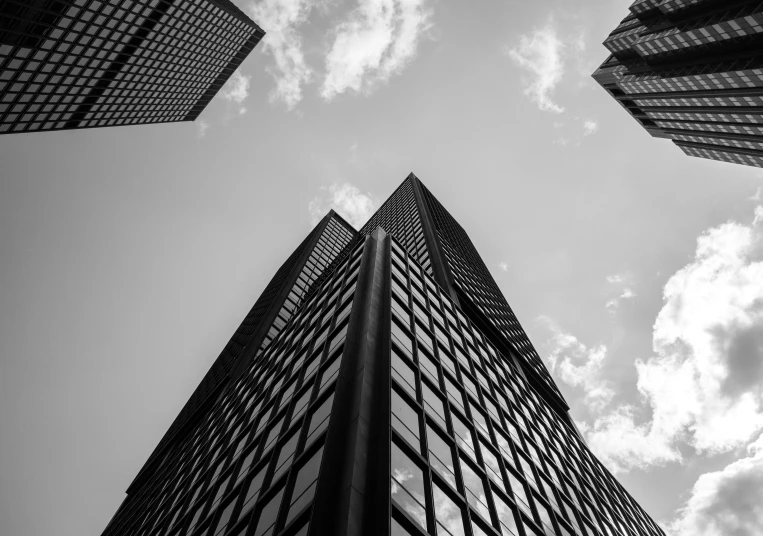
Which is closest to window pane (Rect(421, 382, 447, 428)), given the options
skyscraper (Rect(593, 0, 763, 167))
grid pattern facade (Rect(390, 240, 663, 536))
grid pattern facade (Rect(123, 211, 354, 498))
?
grid pattern facade (Rect(390, 240, 663, 536))

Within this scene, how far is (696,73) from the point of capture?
228 feet

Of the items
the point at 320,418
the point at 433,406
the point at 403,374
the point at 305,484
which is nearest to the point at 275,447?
the point at 320,418

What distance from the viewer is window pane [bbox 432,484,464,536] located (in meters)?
15.9

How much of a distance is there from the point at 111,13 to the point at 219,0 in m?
23.4

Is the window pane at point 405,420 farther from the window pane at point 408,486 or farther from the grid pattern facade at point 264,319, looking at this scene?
the grid pattern facade at point 264,319

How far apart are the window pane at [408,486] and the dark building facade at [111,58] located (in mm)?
67269

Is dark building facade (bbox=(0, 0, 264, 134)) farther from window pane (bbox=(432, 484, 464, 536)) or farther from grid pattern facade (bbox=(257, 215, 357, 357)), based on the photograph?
window pane (bbox=(432, 484, 464, 536))

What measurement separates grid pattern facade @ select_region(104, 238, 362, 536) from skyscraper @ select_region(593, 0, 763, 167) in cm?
6119

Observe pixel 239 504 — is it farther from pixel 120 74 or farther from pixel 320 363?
pixel 120 74

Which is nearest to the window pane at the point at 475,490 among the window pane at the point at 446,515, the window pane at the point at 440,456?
the window pane at the point at 440,456

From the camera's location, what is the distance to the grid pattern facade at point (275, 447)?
54.5ft

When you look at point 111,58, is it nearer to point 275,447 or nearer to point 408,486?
point 275,447

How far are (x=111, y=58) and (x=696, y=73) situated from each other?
8773cm

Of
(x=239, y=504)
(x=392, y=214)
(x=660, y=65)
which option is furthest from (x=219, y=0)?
(x=239, y=504)
